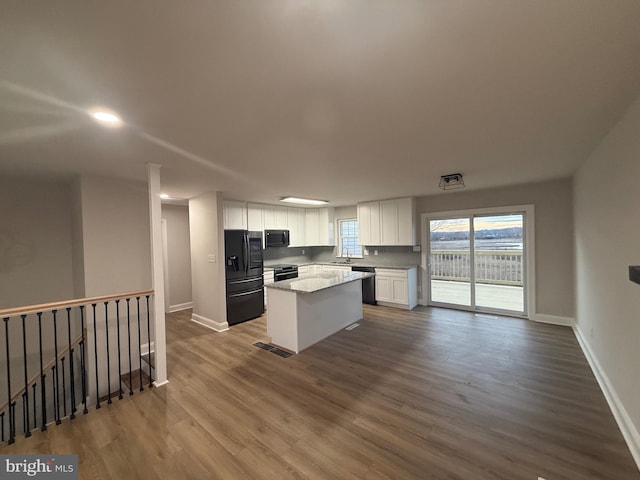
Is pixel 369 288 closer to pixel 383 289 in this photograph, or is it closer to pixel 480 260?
pixel 383 289

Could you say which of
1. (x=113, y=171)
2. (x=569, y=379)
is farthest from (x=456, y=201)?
(x=113, y=171)

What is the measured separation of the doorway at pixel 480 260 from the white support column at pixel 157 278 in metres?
5.10

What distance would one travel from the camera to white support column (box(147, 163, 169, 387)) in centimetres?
292

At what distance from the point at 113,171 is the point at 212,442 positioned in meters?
3.25

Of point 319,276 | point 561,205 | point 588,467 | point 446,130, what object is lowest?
point 588,467

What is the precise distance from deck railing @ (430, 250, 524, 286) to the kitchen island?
232cm

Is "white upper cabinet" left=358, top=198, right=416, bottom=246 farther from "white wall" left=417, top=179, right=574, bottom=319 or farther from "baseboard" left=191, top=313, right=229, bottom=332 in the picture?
"baseboard" left=191, top=313, right=229, bottom=332

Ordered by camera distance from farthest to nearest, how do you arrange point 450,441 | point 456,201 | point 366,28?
point 456,201 < point 450,441 < point 366,28

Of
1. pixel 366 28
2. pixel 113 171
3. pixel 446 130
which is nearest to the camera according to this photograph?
pixel 366 28

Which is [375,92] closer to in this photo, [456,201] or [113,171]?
[113,171]

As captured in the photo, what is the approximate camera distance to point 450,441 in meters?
1.99

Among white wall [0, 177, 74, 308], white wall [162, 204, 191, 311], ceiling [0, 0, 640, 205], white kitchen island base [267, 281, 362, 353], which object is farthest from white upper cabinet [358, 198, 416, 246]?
white wall [0, 177, 74, 308]
